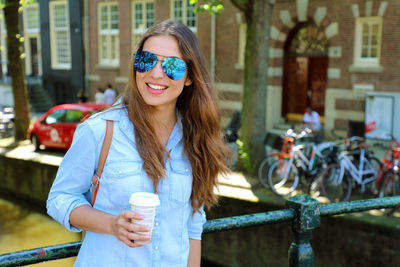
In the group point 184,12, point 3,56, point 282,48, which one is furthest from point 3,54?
point 282,48

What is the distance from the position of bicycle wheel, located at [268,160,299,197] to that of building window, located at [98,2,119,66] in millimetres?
→ 12241

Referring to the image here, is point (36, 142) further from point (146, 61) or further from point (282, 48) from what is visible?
point (146, 61)

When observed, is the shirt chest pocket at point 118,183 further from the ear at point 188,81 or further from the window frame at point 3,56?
the window frame at point 3,56

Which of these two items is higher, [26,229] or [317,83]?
[317,83]

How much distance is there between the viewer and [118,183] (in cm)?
157

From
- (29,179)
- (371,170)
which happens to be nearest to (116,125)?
(371,170)

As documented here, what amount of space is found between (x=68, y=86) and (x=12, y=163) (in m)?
10.5

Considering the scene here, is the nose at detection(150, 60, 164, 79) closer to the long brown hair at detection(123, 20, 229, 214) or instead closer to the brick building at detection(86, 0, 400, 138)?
the long brown hair at detection(123, 20, 229, 214)

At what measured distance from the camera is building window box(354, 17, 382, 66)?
12.8 meters

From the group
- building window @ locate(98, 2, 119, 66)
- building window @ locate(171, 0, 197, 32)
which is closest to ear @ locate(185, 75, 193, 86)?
building window @ locate(171, 0, 197, 32)

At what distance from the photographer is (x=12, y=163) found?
34.6 ft

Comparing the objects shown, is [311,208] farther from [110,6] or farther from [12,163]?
[110,6]

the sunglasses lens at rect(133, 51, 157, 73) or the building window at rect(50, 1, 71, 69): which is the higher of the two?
the building window at rect(50, 1, 71, 69)

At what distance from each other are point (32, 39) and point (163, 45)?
2252 centimetres
